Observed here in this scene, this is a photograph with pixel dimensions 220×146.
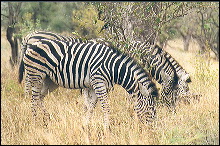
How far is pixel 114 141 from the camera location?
3787 mm

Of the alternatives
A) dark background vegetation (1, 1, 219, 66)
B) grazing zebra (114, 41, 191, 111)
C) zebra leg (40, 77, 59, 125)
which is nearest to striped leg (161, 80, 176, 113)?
grazing zebra (114, 41, 191, 111)

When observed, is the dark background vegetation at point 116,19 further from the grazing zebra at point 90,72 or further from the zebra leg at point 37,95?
the zebra leg at point 37,95

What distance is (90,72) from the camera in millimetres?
4727

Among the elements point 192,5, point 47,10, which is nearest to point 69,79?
point 192,5

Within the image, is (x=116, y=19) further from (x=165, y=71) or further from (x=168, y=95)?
(x=168, y=95)

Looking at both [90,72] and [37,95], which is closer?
[90,72]

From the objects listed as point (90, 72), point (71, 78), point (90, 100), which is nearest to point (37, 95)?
point (71, 78)

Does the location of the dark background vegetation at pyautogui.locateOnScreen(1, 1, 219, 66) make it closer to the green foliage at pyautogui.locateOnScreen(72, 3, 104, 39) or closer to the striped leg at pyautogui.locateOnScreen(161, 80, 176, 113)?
the green foliage at pyautogui.locateOnScreen(72, 3, 104, 39)

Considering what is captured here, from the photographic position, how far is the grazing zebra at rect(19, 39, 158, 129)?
14.6ft

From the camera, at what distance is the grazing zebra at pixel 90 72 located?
4.46m

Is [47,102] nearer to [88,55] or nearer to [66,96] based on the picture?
[66,96]

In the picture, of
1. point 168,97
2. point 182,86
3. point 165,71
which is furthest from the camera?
point 165,71

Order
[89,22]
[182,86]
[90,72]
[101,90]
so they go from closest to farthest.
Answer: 1. [101,90]
2. [90,72]
3. [182,86]
4. [89,22]

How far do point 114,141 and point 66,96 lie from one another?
2.95m
